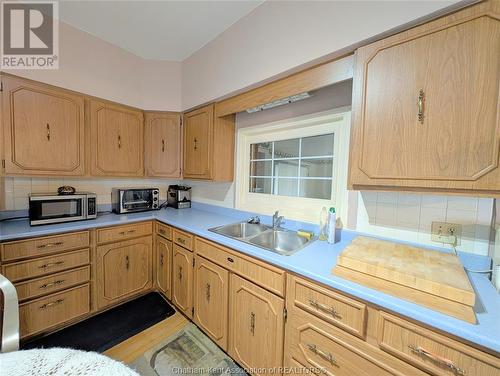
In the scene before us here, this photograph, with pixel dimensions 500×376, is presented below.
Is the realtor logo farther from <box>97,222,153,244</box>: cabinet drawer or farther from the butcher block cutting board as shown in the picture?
the butcher block cutting board

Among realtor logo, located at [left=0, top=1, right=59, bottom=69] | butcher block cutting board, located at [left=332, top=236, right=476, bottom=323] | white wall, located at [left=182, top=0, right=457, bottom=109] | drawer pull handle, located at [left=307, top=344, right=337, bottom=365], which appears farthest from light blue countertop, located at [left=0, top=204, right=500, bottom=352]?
realtor logo, located at [left=0, top=1, right=59, bottom=69]

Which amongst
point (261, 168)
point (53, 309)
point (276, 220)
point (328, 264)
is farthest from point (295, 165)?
point (53, 309)

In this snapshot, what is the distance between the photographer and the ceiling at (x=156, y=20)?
1.55m

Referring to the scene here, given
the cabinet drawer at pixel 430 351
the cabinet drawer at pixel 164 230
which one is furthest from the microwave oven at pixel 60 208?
the cabinet drawer at pixel 430 351

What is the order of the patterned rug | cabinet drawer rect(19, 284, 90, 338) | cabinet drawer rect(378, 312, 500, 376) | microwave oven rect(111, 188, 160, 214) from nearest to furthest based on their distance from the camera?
cabinet drawer rect(378, 312, 500, 376), the patterned rug, cabinet drawer rect(19, 284, 90, 338), microwave oven rect(111, 188, 160, 214)

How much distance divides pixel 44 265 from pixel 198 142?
161cm

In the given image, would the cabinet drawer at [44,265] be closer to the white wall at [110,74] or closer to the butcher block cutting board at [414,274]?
the white wall at [110,74]

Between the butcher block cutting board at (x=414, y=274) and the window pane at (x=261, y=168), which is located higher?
the window pane at (x=261, y=168)

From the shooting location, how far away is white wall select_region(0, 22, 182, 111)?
68.8 inches

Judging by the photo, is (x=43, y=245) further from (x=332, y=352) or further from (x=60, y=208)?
(x=332, y=352)

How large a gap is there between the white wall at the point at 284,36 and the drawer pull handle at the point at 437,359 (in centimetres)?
136

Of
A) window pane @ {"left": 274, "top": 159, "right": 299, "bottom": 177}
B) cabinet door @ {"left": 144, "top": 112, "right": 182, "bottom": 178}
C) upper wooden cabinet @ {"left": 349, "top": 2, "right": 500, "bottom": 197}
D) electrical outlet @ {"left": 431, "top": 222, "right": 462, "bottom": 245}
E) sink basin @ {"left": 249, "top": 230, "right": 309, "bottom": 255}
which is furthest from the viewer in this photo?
cabinet door @ {"left": 144, "top": 112, "right": 182, "bottom": 178}

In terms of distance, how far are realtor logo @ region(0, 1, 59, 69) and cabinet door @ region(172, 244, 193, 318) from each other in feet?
6.18

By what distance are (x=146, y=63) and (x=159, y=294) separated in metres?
2.57
